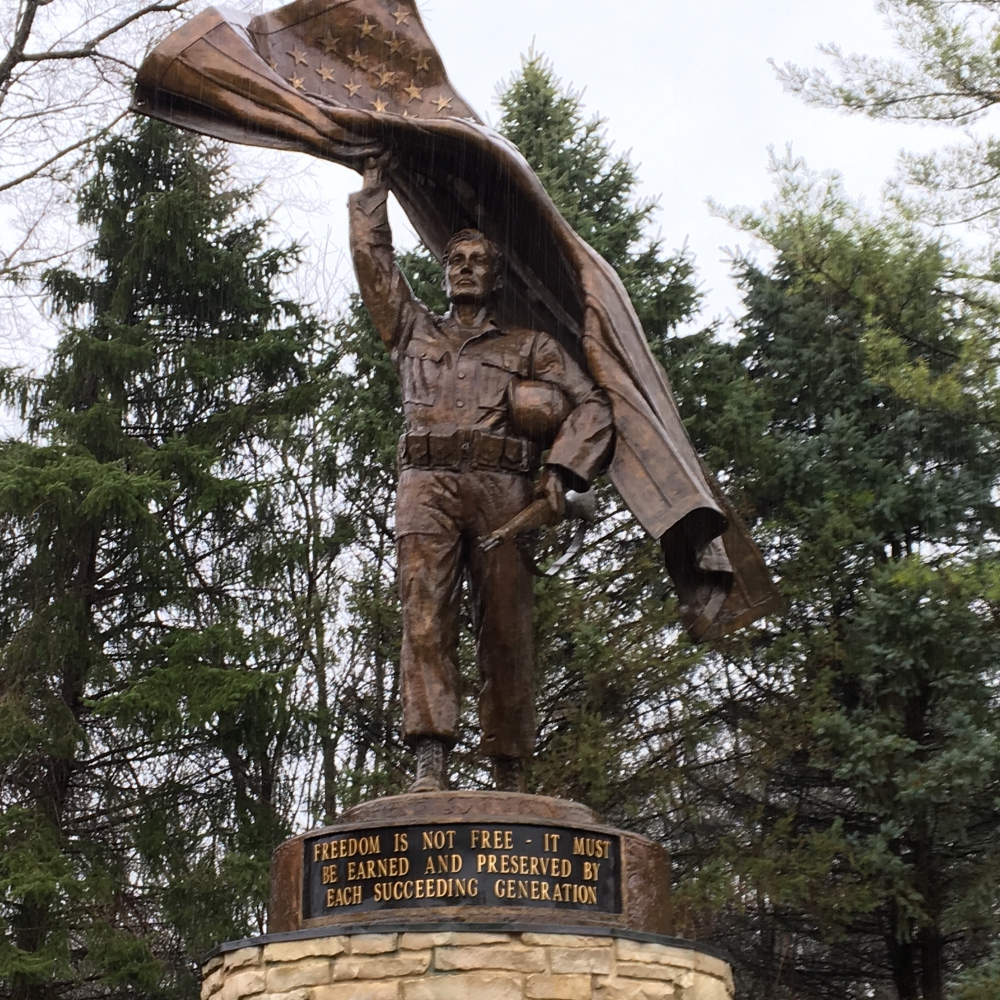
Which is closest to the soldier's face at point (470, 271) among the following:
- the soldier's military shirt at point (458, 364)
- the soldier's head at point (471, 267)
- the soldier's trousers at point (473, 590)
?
the soldier's head at point (471, 267)

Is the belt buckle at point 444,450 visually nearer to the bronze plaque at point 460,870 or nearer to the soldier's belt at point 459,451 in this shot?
the soldier's belt at point 459,451

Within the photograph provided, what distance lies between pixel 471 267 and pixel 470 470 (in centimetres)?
91

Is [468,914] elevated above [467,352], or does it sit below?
below

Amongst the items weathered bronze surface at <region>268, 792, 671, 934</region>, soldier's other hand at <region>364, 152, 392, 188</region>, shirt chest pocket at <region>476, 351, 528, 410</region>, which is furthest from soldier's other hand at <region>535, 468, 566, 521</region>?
soldier's other hand at <region>364, 152, 392, 188</region>

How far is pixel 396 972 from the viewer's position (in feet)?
16.2

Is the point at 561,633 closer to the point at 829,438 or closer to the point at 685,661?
the point at 685,661

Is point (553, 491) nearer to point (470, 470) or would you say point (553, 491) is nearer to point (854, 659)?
point (470, 470)

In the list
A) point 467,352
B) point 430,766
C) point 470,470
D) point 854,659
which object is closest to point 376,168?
point 467,352

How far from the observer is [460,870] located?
5.19 m

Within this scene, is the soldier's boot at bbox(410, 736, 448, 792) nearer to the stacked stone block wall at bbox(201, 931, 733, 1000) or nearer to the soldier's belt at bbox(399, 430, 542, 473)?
the stacked stone block wall at bbox(201, 931, 733, 1000)

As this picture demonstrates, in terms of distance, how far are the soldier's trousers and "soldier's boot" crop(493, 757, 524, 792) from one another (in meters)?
0.04

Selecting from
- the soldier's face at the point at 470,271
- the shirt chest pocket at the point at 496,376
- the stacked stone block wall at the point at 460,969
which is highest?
the soldier's face at the point at 470,271

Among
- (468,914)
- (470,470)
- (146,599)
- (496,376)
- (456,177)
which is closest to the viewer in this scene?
(468,914)

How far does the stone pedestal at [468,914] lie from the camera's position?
16.2 ft
